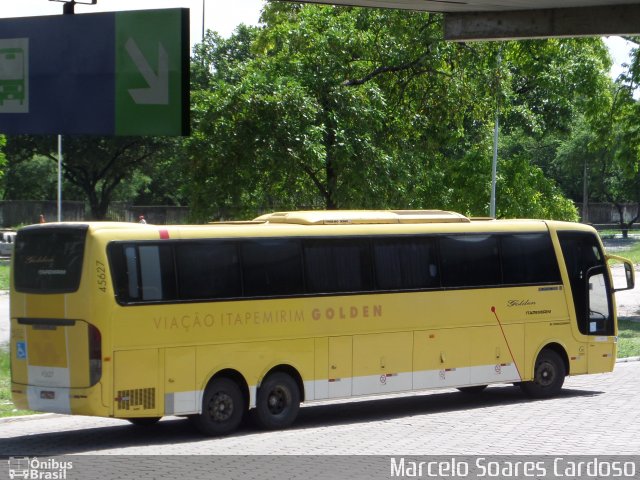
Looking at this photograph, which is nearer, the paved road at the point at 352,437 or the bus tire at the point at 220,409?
the paved road at the point at 352,437

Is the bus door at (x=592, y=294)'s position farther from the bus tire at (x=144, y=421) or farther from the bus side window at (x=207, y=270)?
the bus tire at (x=144, y=421)

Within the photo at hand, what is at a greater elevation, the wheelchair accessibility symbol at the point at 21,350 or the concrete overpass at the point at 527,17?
the concrete overpass at the point at 527,17

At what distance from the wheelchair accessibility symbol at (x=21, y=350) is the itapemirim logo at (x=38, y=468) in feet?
7.26

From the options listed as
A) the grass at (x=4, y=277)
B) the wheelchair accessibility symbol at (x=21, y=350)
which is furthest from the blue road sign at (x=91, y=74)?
the grass at (x=4, y=277)

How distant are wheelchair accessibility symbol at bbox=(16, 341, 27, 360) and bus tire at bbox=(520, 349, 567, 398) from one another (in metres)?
8.50

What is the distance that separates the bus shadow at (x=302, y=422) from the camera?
14344mm

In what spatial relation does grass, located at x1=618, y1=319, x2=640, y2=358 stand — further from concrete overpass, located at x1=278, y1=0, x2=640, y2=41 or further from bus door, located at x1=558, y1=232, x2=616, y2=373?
A: concrete overpass, located at x1=278, y1=0, x2=640, y2=41

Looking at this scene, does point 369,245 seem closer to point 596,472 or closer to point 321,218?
point 321,218

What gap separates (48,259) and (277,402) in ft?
12.1

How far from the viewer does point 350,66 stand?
28.4m

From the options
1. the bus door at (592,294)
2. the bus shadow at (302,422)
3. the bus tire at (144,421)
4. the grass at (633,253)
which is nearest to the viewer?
the bus shadow at (302,422)

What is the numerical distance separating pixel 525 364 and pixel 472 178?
2628cm

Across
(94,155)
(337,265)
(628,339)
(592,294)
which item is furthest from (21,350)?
(94,155)

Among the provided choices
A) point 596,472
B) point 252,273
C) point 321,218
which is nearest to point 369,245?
point 321,218
